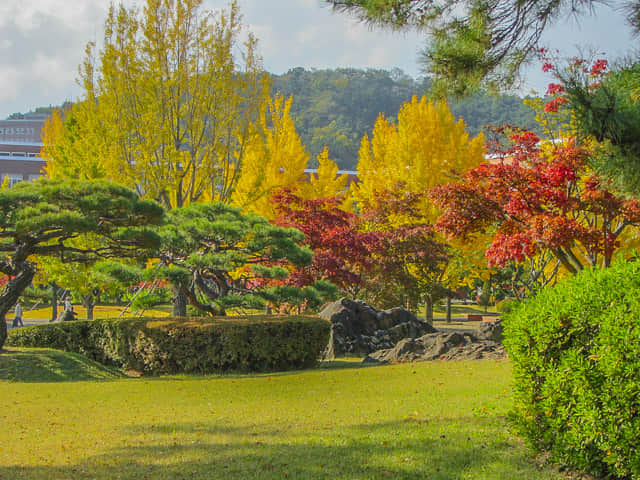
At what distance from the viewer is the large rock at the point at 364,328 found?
13.5m

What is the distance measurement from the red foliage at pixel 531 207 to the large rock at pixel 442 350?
2.22m

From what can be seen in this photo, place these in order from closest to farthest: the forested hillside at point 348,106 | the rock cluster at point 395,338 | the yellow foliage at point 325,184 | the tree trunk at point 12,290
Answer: the tree trunk at point 12,290
the rock cluster at point 395,338
the yellow foliage at point 325,184
the forested hillside at point 348,106

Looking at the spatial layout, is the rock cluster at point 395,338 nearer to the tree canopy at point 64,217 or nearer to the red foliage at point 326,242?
the red foliage at point 326,242

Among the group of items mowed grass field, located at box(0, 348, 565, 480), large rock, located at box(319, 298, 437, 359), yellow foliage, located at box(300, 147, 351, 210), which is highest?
yellow foliage, located at box(300, 147, 351, 210)

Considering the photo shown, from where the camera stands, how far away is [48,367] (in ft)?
32.3

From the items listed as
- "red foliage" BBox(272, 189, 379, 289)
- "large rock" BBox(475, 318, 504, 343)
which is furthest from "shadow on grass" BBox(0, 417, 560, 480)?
"red foliage" BBox(272, 189, 379, 289)

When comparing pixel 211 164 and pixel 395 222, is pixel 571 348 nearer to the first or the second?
pixel 211 164

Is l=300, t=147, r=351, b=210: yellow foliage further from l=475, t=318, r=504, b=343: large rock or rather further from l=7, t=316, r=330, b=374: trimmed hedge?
l=7, t=316, r=330, b=374: trimmed hedge

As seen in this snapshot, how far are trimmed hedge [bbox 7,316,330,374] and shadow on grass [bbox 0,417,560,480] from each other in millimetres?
4890

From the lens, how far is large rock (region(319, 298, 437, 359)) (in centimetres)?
1352

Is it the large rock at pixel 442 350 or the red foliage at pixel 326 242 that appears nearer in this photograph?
the large rock at pixel 442 350

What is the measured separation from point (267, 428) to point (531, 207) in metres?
6.52

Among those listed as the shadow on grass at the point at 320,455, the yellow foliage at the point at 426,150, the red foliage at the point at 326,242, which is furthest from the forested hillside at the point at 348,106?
the shadow on grass at the point at 320,455

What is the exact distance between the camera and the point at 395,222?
1873 centimetres
